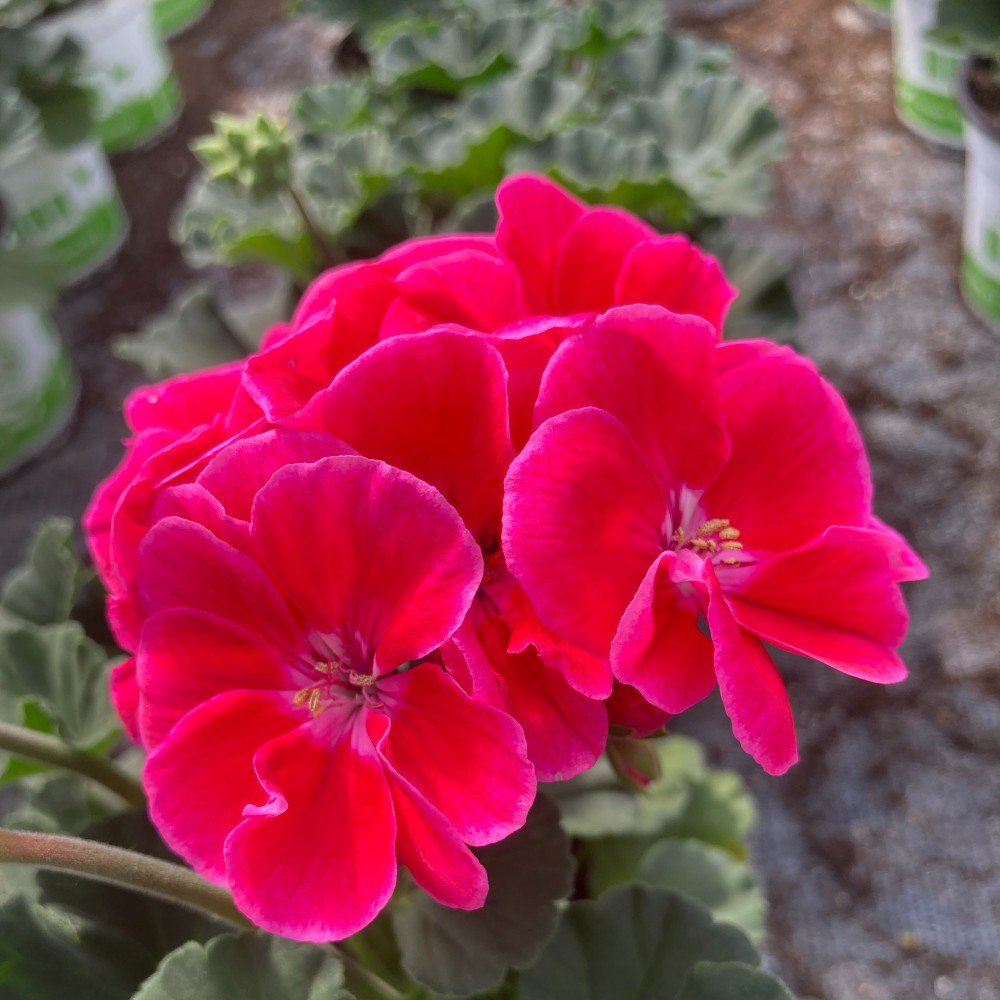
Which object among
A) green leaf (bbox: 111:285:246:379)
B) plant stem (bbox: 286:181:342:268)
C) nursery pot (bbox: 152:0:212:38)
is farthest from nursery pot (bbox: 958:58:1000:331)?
nursery pot (bbox: 152:0:212:38)

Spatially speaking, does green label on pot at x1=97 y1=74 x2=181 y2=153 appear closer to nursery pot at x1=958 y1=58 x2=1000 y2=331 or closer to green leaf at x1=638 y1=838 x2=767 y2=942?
nursery pot at x1=958 y1=58 x2=1000 y2=331

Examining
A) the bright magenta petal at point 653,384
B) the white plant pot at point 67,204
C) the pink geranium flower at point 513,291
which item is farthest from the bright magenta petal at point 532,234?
the white plant pot at point 67,204

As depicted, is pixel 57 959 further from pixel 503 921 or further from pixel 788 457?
pixel 788 457

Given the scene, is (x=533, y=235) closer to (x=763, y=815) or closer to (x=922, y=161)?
(x=763, y=815)

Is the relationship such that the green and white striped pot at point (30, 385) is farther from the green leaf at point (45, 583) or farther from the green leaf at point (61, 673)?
the green leaf at point (61, 673)

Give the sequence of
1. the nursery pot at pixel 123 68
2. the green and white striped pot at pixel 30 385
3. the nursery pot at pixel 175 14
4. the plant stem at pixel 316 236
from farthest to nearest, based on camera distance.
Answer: the nursery pot at pixel 175 14
the nursery pot at pixel 123 68
the green and white striped pot at pixel 30 385
the plant stem at pixel 316 236

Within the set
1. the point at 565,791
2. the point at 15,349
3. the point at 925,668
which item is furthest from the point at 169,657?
the point at 15,349
